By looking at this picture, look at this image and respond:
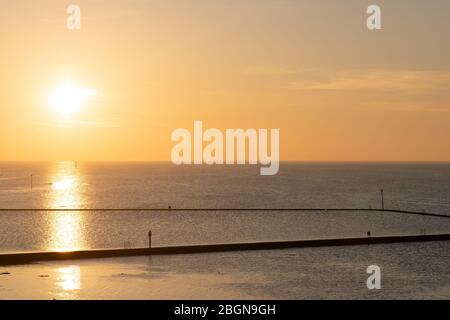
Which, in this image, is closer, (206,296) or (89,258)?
(206,296)

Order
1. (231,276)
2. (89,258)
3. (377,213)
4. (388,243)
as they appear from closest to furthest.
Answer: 1. (231,276)
2. (89,258)
3. (388,243)
4. (377,213)

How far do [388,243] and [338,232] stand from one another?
1043 inches

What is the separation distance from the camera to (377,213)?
119 m

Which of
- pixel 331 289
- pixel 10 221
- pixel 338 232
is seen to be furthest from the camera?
pixel 10 221

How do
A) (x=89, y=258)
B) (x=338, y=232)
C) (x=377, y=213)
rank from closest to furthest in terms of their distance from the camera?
(x=89, y=258) → (x=338, y=232) → (x=377, y=213)

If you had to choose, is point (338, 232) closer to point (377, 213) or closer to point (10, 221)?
point (377, 213)

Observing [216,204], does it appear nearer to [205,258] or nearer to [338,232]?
[338,232]

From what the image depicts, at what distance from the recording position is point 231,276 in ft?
150

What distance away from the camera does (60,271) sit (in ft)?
149

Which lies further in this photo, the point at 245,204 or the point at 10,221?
the point at 245,204

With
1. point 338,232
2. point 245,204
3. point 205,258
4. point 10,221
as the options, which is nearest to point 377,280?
point 205,258

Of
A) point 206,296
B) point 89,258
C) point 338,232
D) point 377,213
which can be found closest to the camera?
point 206,296

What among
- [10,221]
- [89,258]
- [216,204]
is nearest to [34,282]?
[89,258]
